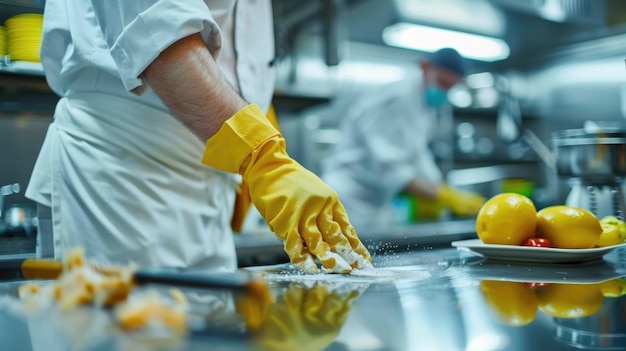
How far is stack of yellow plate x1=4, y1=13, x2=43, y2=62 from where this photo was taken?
173cm

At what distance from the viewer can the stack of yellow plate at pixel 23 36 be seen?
1.73m

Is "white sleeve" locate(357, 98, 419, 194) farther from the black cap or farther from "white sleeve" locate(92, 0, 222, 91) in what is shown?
"white sleeve" locate(92, 0, 222, 91)

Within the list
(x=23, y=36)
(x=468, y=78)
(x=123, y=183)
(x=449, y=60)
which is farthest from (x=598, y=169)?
(x=468, y=78)

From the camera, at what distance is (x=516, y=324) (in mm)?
516

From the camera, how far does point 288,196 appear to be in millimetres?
841

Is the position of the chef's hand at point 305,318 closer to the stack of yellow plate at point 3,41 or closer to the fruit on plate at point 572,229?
the fruit on plate at point 572,229

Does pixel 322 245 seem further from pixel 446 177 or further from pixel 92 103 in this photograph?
pixel 446 177

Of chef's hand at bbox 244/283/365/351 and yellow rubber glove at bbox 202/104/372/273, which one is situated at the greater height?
yellow rubber glove at bbox 202/104/372/273

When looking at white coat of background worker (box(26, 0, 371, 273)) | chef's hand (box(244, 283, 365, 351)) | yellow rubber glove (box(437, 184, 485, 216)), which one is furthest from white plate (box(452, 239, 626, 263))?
yellow rubber glove (box(437, 184, 485, 216))

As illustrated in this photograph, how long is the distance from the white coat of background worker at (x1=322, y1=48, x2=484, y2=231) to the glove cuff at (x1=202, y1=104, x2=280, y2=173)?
1977 mm

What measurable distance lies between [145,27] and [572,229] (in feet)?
2.62

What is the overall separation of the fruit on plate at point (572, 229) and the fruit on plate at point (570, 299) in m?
0.21

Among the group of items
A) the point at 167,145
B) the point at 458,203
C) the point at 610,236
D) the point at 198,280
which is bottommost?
the point at 458,203

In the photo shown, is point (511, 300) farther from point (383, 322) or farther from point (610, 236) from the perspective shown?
point (610, 236)
